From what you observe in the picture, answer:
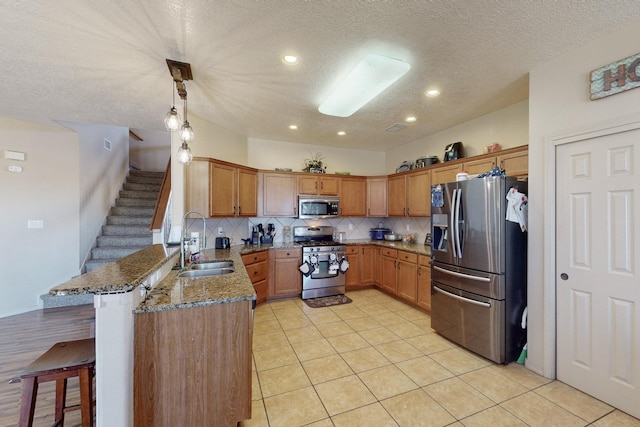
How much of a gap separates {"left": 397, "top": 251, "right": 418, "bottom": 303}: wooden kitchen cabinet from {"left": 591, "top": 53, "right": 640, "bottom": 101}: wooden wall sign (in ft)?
8.32

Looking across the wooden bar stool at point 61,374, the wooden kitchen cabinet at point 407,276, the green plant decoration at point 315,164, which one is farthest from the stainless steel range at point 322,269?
the wooden bar stool at point 61,374

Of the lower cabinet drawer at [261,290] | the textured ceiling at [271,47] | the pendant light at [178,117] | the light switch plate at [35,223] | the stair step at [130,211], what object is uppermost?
the textured ceiling at [271,47]

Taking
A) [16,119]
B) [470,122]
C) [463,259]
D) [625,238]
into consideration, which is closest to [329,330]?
[463,259]

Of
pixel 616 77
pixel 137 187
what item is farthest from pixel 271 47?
pixel 137 187

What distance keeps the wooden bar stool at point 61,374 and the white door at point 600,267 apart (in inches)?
134

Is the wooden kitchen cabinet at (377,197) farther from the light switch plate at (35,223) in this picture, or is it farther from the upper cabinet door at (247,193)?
the light switch plate at (35,223)

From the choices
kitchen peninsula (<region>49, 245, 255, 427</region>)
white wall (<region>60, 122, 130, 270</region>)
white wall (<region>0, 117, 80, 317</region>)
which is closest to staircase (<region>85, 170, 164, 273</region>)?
white wall (<region>60, 122, 130, 270</region>)

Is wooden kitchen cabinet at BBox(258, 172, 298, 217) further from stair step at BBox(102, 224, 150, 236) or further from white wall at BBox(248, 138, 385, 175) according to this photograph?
stair step at BBox(102, 224, 150, 236)

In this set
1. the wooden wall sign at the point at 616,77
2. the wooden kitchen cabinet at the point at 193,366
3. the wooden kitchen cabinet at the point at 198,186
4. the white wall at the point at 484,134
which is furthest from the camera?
the wooden kitchen cabinet at the point at 198,186

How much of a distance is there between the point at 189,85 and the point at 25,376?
8.22ft

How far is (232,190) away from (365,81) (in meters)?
2.43

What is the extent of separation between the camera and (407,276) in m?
4.00

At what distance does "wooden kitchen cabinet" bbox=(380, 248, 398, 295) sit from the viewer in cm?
429

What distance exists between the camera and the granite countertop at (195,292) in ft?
5.18
